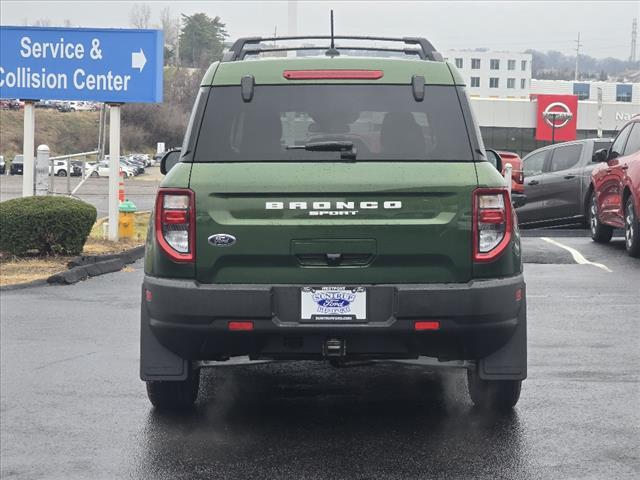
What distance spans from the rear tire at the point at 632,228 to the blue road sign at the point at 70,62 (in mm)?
7567

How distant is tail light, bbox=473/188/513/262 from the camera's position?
619cm

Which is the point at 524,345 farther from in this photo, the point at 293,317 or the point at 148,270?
the point at 148,270

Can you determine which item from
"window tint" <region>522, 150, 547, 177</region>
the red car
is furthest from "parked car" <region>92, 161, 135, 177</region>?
the red car

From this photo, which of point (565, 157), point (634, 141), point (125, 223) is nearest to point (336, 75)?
point (634, 141)

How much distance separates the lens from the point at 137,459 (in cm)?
613

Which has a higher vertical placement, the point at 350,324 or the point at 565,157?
the point at 565,157

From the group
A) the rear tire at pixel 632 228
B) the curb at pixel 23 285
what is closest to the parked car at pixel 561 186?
the rear tire at pixel 632 228

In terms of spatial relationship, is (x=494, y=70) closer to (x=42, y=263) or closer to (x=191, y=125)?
(x=42, y=263)

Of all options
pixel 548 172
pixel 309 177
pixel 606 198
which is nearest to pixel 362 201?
pixel 309 177

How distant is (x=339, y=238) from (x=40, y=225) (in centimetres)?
1022

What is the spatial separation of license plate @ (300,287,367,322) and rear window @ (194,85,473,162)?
712mm

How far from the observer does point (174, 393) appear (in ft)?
23.2

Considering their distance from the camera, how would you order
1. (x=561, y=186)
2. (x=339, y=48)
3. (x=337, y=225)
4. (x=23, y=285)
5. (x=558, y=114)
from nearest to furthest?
(x=337, y=225)
(x=339, y=48)
(x=23, y=285)
(x=561, y=186)
(x=558, y=114)

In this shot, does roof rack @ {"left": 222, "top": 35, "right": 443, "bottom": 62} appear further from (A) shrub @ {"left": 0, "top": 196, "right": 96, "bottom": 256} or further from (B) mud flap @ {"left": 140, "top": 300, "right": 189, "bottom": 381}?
(A) shrub @ {"left": 0, "top": 196, "right": 96, "bottom": 256}
